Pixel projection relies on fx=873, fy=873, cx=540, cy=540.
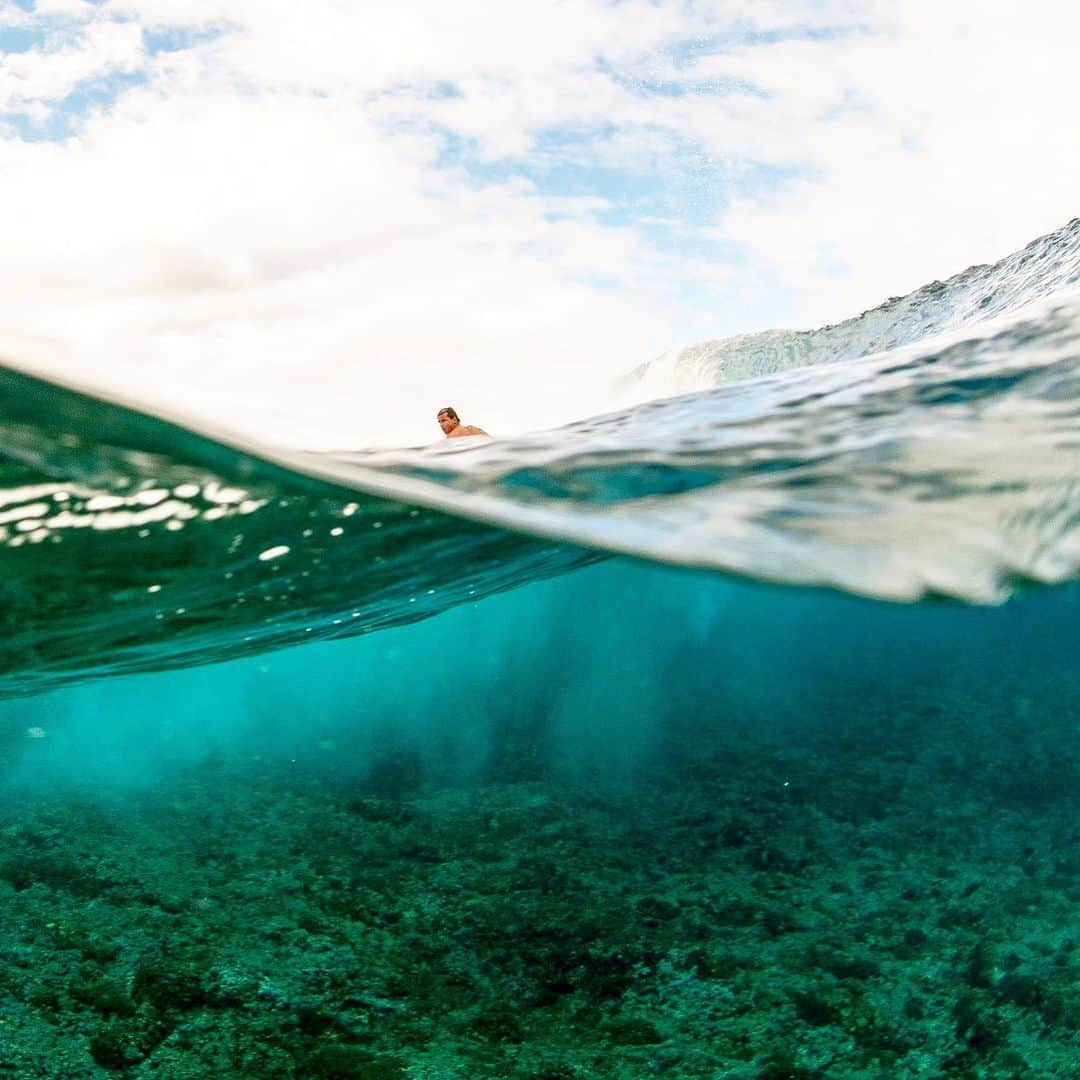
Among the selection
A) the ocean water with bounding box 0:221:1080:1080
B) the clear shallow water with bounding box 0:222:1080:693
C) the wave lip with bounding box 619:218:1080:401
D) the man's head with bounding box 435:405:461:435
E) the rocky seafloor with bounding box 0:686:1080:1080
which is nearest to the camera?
the clear shallow water with bounding box 0:222:1080:693

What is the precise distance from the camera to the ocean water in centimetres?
478

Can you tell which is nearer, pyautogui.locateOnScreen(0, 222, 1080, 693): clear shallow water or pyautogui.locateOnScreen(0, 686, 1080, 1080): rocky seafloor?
pyautogui.locateOnScreen(0, 222, 1080, 693): clear shallow water

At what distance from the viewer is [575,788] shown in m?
12.5

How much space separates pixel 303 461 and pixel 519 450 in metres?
1.17

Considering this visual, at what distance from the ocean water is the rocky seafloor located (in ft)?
0.14

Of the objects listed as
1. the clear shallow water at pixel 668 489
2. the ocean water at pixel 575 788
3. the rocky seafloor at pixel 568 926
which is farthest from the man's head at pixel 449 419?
the clear shallow water at pixel 668 489

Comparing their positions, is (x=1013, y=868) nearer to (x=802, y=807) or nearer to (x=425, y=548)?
(x=802, y=807)

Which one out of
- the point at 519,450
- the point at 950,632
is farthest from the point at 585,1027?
the point at 950,632

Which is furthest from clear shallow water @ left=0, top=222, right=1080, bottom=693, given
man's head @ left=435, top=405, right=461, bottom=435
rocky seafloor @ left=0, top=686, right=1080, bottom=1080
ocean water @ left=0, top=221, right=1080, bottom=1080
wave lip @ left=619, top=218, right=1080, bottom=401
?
man's head @ left=435, top=405, right=461, bottom=435

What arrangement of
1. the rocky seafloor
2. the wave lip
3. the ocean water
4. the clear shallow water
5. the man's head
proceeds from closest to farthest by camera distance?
the clear shallow water, the ocean water, the rocky seafloor, the man's head, the wave lip

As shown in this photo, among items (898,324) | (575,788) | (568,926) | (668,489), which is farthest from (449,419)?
(898,324)

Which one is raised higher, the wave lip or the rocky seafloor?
the wave lip

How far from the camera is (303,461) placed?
175 inches

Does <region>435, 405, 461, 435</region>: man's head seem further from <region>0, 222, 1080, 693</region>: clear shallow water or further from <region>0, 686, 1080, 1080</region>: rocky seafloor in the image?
<region>0, 222, 1080, 693</region>: clear shallow water
